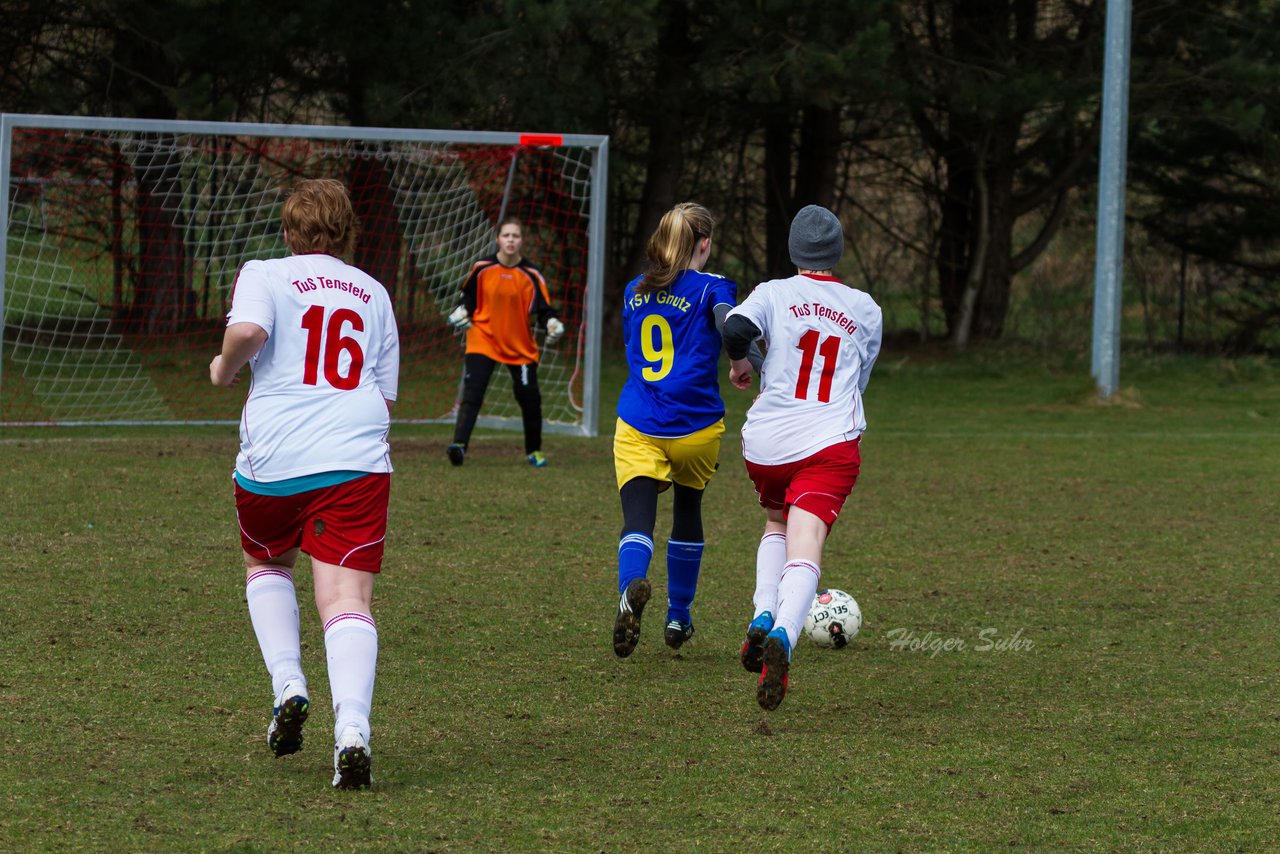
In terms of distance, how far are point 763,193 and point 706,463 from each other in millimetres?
16926

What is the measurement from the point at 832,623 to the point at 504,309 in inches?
204

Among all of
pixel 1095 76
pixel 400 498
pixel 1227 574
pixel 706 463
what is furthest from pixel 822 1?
pixel 706 463

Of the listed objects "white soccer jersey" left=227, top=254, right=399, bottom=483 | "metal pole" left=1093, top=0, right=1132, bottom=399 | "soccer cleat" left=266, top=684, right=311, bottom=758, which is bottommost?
"soccer cleat" left=266, top=684, right=311, bottom=758

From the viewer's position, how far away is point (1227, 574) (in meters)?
7.46

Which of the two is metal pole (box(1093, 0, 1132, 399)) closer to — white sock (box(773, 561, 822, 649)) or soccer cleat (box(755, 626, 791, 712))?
white sock (box(773, 561, 822, 649))

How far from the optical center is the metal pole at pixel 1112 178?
577 inches

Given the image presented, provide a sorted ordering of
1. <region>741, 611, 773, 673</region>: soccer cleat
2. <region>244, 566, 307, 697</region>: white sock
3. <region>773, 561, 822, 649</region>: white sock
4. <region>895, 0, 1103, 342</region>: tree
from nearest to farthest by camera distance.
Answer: <region>244, 566, 307, 697</region>: white sock
<region>773, 561, 822, 649</region>: white sock
<region>741, 611, 773, 673</region>: soccer cleat
<region>895, 0, 1103, 342</region>: tree

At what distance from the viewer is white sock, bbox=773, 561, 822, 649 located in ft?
15.8

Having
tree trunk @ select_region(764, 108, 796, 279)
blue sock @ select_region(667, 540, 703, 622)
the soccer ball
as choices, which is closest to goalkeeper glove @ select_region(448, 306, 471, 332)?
blue sock @ select_region(667, 540, 703, 622)

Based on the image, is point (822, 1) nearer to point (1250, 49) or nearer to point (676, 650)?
point (1250, 49)

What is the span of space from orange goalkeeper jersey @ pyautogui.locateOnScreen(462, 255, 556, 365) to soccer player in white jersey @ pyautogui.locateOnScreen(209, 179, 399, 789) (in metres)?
6.37

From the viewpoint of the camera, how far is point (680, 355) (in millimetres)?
5617

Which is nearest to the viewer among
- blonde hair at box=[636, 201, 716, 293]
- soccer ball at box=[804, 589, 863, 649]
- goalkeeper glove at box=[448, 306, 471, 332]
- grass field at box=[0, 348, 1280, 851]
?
grass field at box=[0, 348, 1280, 851]

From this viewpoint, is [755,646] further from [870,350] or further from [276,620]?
[276,620]
